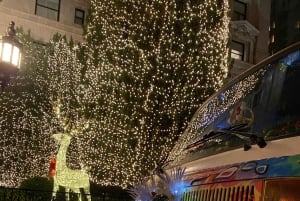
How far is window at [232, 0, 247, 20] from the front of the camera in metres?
29.1

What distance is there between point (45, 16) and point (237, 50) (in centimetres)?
1207

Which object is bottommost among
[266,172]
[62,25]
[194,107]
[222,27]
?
[266,172]

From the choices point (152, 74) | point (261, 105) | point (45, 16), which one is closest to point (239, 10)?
point (45, 16)

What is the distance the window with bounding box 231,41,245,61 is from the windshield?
82.3 ft

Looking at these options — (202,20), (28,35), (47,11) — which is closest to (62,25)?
(47,11)

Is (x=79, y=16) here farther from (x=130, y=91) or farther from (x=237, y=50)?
(x=237, y=50)

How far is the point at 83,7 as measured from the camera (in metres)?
23.8

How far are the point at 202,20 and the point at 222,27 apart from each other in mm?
842

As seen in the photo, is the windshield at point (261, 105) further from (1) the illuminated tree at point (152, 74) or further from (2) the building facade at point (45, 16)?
(2) the building facade at point (45, 16)

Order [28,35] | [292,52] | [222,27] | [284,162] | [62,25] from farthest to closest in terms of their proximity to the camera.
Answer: [62,25], [28,35], [222,27], [292,52], [284,162]

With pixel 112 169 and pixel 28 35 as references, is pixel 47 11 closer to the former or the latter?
pixel 28 35

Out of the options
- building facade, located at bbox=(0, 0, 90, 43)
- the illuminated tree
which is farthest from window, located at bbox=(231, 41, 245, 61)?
the illuminated tree

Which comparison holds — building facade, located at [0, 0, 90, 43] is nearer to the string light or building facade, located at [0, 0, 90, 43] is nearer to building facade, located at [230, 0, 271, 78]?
the string light

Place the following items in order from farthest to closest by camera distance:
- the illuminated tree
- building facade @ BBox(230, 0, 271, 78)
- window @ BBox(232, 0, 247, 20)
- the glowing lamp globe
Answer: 1. window @ BBox(232, 0, 247, 20)
2. building facade @ BBox(230, 0, 271, 78)
3. the illuminated tree
4. the glowing lamp globe
